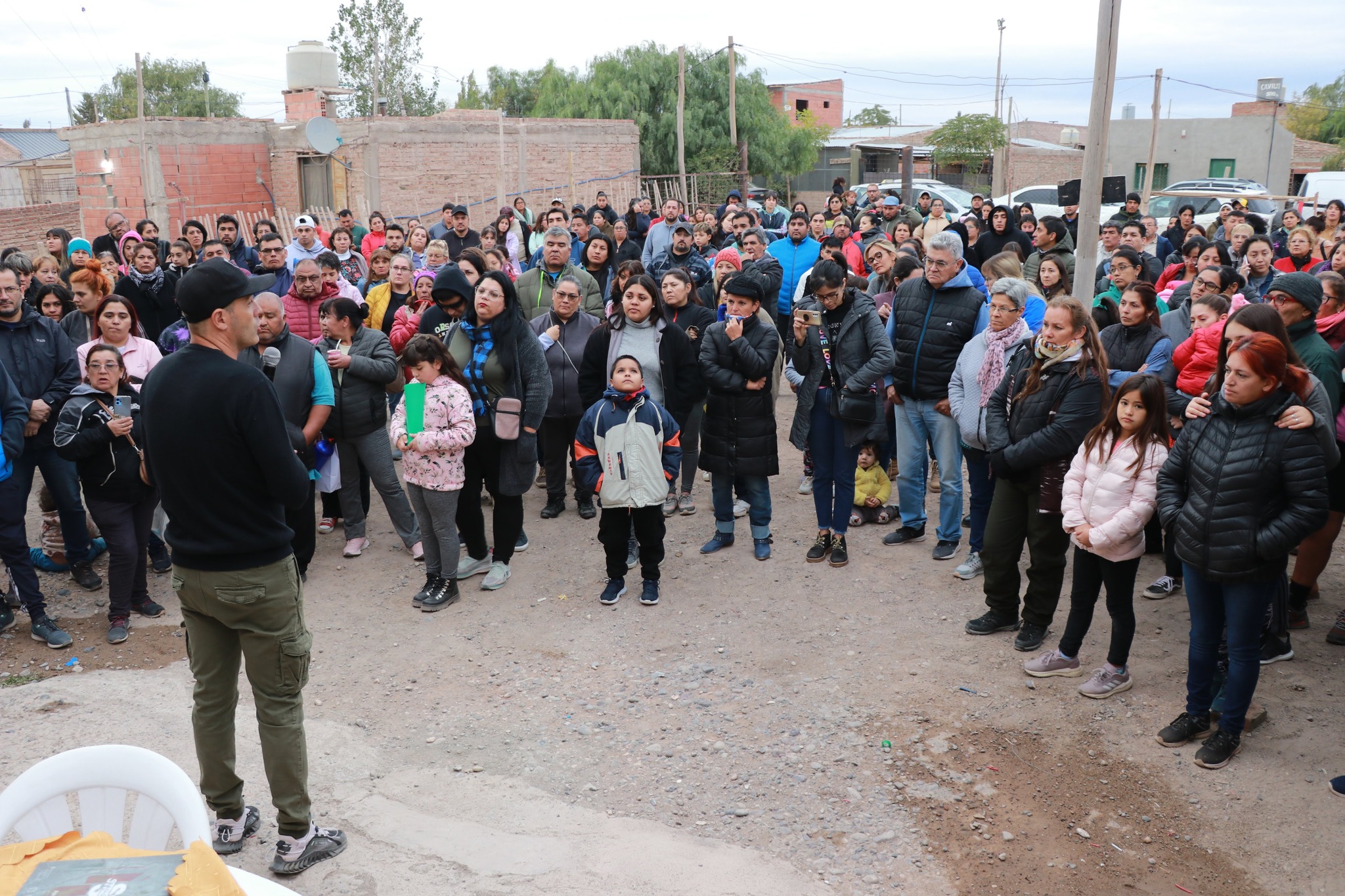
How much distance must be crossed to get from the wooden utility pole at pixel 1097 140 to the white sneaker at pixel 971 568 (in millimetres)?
1987

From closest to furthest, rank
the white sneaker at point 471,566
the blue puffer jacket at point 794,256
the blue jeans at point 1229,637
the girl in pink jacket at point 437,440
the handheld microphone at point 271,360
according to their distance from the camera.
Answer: the blue jeans at point 1229,637 → the handheld microphone at point 271,360 → the girl in pink jacket at point 437,440 → the white sneaker at point 471,566 → the blue puffer jacket at point 794,256

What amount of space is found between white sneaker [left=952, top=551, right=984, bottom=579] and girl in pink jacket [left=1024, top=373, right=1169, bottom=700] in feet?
4.57

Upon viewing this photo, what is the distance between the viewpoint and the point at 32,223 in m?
21.3

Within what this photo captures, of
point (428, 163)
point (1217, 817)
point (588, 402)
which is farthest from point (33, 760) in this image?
point (428, 163)

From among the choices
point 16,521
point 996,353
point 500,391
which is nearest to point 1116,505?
point 996,353

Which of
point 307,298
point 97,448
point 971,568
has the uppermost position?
point 307,298

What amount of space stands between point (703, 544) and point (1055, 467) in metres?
2.84

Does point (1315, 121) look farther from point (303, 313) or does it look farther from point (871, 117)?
point (303, 313)

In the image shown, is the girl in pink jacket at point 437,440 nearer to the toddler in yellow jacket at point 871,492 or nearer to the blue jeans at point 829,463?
the blue jeans at point 829,463

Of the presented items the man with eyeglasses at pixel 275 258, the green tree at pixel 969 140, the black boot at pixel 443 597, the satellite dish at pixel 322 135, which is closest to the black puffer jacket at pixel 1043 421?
the black boot at pixel 443 597

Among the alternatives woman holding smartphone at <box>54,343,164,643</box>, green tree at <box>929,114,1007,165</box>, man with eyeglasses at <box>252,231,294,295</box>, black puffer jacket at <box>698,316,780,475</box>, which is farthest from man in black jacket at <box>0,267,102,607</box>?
green tree at <box>929,114,1007,165</box>

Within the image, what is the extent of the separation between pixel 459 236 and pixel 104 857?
10.9 metres

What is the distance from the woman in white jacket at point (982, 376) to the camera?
601 centimetres

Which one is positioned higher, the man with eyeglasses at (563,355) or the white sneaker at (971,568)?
the man with eyeglasses at (563,355)
